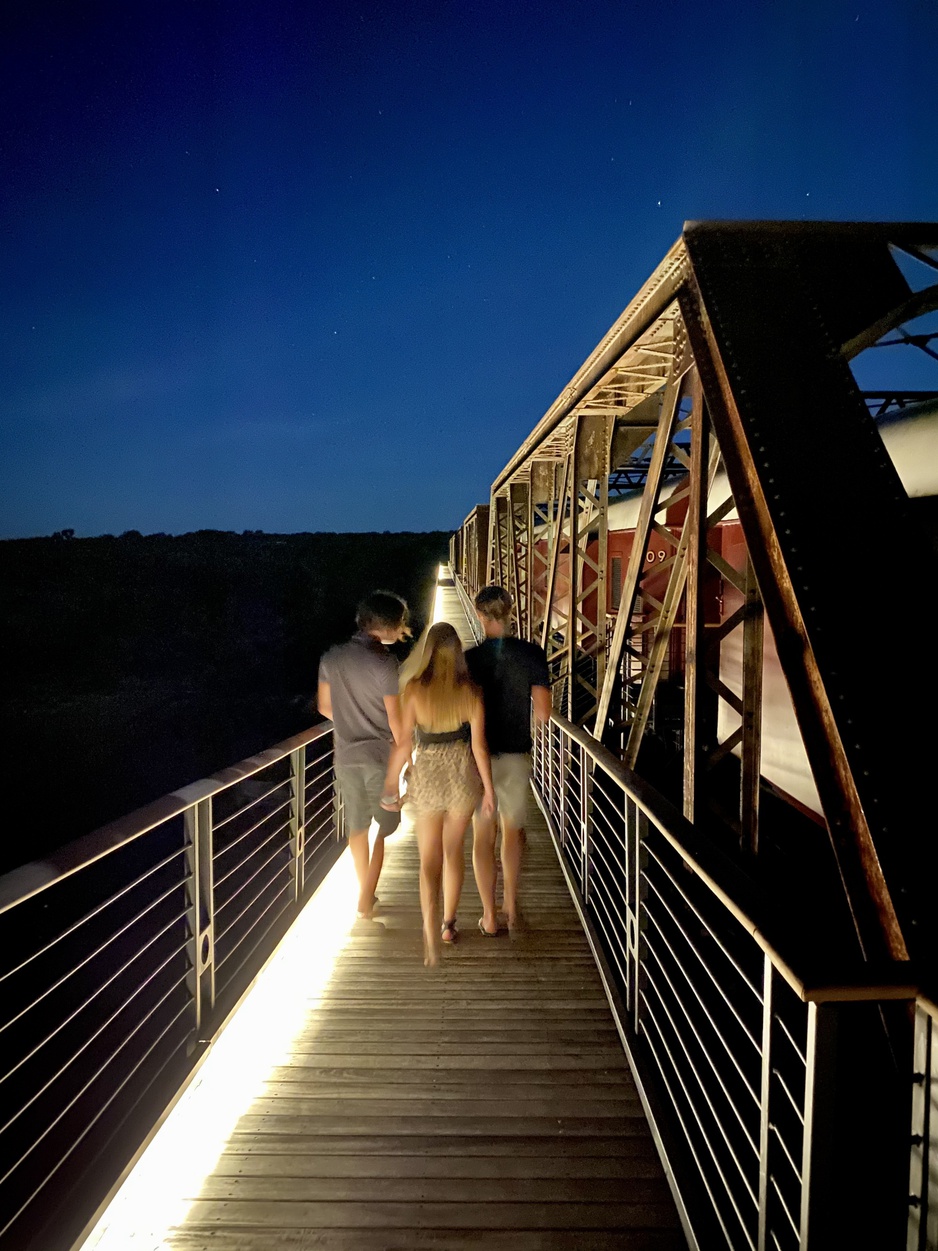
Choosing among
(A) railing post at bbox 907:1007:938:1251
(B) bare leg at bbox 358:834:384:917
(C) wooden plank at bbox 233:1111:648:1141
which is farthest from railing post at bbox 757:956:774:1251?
(B) bare leg at bbox 358:834:384:917

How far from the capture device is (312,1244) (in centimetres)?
218

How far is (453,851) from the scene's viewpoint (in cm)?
370

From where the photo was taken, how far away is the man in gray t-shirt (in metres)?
3.77

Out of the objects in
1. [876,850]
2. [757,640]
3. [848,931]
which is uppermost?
[757,640]

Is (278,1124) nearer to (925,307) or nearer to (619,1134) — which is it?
(619,1134)

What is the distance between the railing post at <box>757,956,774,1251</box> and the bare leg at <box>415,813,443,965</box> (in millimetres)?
2054

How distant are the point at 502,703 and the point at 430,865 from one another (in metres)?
0.97

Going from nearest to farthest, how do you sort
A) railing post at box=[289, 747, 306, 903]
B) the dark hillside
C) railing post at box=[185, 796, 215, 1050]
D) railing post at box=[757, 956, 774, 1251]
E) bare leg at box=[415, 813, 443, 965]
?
railing post at box=[757, 956, 774, 1251] → railing post at box=[185, 796, 215, 1050] → bare leg at box=[415, 813, 443, 965] → railing post at box=[289, 747, 306, 903] → the dark hillside

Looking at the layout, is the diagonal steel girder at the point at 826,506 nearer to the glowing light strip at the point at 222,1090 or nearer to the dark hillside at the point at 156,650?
the glowing light strip at the point at 222,1090

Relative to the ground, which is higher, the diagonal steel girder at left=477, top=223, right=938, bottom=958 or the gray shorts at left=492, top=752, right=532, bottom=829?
the diagonal steel girder at left=477, top=223, right=938, bottom=958

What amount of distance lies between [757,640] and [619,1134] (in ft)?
7.50

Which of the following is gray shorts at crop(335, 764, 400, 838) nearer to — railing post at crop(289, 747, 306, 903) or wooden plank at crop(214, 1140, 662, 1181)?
railing post at crop(289, 747, 306, 903)

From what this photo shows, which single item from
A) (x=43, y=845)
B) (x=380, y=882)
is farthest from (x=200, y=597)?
(x=380, y=882)

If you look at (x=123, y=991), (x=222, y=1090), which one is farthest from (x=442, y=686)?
(x=123, y=991)
